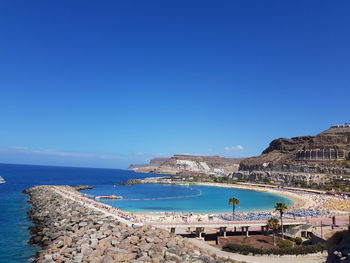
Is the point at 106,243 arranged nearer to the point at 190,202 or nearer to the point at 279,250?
the point at 279,250

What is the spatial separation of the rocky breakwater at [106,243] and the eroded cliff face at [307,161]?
105 metres

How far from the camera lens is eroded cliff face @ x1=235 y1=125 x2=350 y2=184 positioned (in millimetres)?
123238

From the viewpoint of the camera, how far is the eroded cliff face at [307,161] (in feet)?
404

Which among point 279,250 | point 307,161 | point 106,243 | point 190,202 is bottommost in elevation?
point 190,202

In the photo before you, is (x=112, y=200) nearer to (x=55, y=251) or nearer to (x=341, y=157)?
(x=55, y=251)

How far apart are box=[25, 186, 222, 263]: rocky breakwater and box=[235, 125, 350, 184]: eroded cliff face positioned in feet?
343

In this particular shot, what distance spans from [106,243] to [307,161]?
13910 cm

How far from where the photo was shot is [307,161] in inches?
5743

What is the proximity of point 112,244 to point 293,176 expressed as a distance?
12067 cm

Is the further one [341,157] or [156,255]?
[341,157]

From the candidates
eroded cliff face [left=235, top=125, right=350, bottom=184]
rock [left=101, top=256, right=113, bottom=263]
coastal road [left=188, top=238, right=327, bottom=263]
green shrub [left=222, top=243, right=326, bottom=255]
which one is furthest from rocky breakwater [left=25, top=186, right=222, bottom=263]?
eroded cliff face [left=235, top=125, right=350, bottom=184]

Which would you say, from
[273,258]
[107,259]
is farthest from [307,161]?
[107,259]

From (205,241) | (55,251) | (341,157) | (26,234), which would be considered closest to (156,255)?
(55,251)

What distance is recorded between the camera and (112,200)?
251ft
